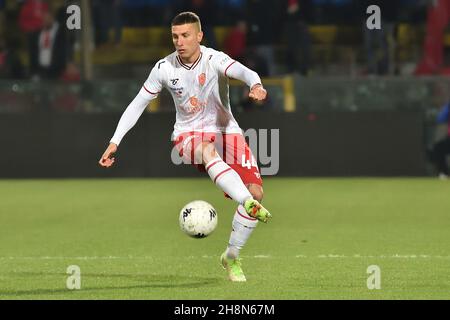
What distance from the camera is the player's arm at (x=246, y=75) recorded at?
9.15m

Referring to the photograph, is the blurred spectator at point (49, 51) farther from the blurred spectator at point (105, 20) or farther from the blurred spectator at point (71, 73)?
the blurred spectator at point (105, 20)

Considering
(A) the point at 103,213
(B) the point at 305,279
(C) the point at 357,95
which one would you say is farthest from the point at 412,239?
(C) the point at 357,95

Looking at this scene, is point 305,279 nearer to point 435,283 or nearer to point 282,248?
point 435,283

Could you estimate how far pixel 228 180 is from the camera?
965 centimetres

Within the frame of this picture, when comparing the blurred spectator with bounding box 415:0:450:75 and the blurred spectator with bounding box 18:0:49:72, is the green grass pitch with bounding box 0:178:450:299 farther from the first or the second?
the blurred spectator with bounding box 18:0:49:72

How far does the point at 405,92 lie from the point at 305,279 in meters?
12.9

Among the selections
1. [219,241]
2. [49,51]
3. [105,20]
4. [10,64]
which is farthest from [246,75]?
[105,20]

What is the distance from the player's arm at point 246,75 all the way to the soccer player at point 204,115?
11 mm

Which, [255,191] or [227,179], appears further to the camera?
[255,191]

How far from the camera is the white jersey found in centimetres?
1008

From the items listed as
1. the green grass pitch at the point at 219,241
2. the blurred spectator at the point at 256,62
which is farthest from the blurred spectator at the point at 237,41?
the green grass pitch at the point at 219,241

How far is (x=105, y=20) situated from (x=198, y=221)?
1552cm

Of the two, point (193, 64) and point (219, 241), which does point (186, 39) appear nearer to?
point (193, 64)

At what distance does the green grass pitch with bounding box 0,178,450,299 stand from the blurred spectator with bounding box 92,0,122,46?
12.8 feet
